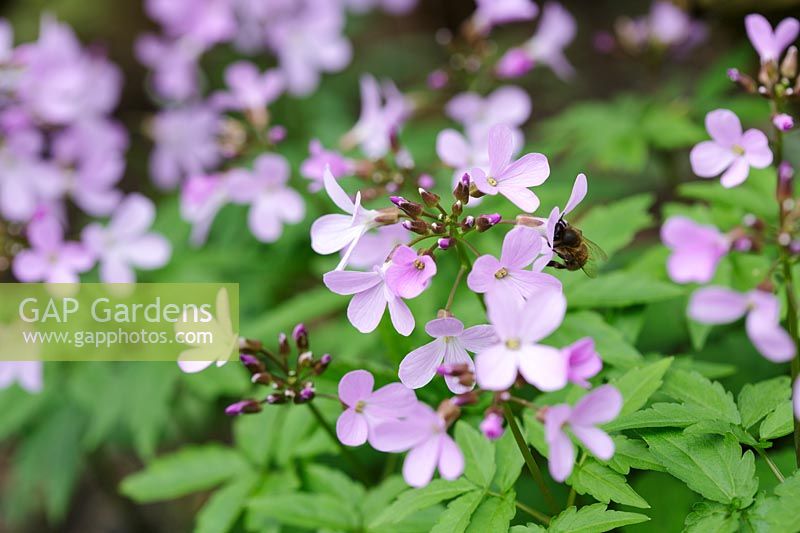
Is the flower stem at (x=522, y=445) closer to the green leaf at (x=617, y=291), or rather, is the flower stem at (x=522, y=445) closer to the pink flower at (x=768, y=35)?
the green leaf at (x=617, y=291)

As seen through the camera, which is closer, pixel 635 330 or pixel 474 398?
pixel 474 398

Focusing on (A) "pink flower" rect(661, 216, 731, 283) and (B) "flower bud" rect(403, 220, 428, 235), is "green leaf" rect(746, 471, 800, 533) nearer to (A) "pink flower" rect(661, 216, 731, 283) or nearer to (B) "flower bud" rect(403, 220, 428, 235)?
(A) "pink flower" rect(661, 216, 731, 283)

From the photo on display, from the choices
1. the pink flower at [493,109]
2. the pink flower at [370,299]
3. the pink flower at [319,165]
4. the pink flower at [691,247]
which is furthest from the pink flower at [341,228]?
A: the pink flower at [493,109]

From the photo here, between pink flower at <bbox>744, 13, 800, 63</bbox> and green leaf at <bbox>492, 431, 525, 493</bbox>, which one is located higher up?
pink flower at <bbox>744, 13, 800, 63</bbox>

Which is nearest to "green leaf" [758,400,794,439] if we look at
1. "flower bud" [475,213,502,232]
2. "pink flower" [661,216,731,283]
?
"pink flower" [661,216,731,283]

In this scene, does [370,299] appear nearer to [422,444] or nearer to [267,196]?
[422,444]

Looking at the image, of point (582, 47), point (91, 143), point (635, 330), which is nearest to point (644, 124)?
point (635, 330)

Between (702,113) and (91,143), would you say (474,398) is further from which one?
(91,143)
